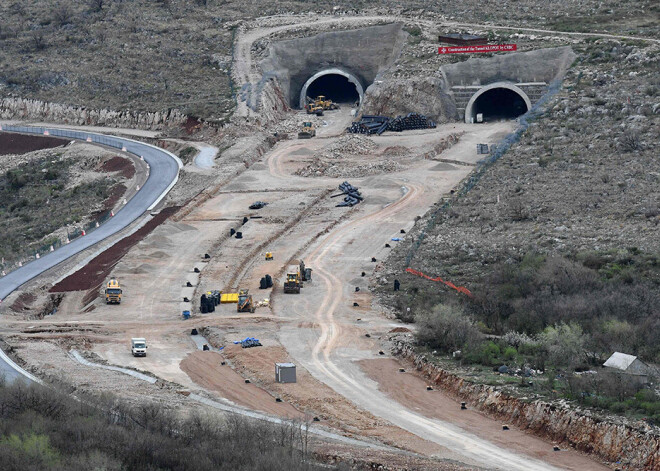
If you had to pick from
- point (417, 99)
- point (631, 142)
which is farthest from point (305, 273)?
point (417, 99)

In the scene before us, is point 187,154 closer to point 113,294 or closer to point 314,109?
point 314,109

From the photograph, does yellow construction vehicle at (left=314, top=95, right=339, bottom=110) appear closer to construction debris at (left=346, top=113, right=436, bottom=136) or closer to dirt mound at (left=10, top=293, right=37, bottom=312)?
construction debris at (left=346, top=113, right=436, bottom=136)

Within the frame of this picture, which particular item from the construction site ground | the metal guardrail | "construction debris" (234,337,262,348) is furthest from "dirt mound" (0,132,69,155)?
"construction debris" (234,337,262,348)

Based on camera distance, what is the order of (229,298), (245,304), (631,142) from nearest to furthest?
(245,304) < (229,298) < (631,142)

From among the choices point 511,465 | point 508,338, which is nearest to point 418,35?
point 508,338

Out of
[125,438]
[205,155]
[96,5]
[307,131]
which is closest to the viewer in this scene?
[125,438]

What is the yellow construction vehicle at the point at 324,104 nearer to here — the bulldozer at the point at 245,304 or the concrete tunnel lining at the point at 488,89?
the concrete tunnel lining at the point at 488,89

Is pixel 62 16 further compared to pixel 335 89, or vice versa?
pixel 62 16
